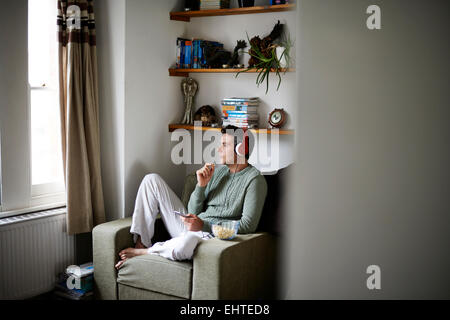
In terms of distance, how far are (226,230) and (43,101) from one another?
1259 mm

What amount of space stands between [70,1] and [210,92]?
1.01 m

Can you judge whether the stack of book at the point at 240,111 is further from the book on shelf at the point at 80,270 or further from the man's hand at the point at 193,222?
the book on shelf at the point at 80,270

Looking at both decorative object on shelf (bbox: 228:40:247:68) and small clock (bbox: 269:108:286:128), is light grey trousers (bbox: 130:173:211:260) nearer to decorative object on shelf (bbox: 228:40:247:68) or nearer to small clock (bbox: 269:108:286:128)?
small clock (bbox: 269:108:286:128)

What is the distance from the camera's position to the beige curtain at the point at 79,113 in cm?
237

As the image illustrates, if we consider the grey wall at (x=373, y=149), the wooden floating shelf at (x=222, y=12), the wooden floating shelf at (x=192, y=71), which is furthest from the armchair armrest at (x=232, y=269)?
the grey wall at (x=373, y=149)

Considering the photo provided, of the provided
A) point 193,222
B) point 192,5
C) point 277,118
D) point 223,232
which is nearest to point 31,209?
point 193,222

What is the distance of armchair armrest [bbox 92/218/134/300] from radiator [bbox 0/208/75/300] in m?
0.28

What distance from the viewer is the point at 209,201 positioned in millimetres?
2477

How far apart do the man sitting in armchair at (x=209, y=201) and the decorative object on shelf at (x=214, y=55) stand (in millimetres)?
462

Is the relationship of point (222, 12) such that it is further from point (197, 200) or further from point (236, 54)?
point (197, 200)

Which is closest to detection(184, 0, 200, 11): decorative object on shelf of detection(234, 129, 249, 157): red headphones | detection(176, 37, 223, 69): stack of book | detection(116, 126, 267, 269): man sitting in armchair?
detection(176, 37, 223, 69): stack of book

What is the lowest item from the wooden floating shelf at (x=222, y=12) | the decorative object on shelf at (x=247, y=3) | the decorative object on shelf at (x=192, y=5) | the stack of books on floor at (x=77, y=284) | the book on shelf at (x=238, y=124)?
the stack of books on floor at (x=77, y=284)

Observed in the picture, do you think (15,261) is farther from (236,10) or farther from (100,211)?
(236,10)

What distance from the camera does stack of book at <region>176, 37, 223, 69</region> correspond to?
2740 millimetres
